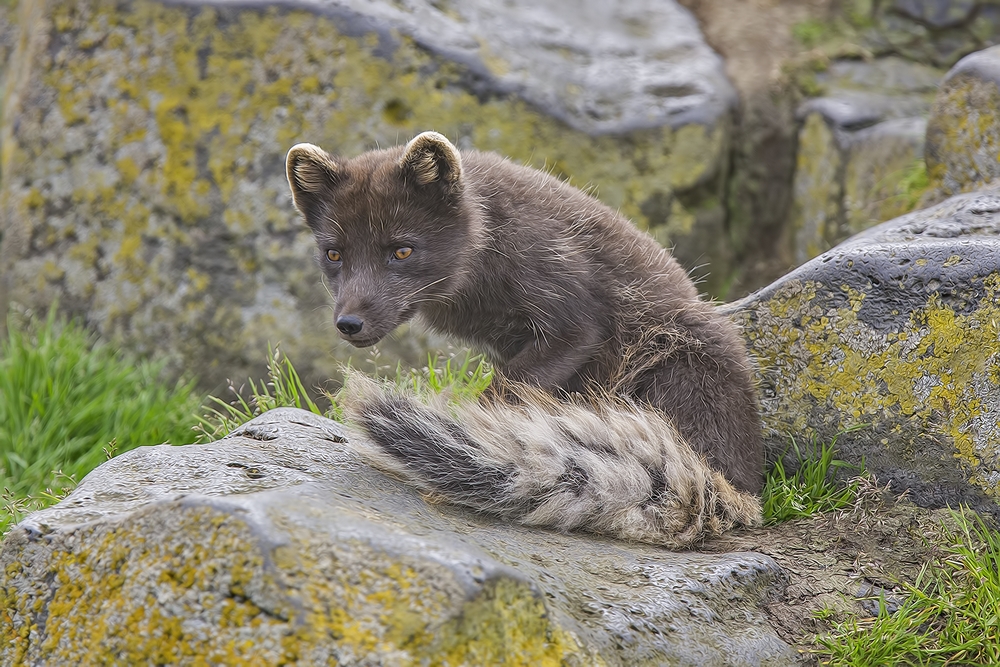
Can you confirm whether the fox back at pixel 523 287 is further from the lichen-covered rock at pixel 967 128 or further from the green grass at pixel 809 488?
the lichen-covered rock at pixel 967 128

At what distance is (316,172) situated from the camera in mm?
4082

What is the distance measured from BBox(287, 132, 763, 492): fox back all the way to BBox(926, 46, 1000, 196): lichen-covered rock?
2122 mm

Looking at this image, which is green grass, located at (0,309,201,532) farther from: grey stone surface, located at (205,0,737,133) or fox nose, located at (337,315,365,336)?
grey stone surface, located at (205,0,737,133)

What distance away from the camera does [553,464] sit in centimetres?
336

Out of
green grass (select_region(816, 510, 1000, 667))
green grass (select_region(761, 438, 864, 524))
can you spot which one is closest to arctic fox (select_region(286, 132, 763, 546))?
green grass (select_region(761, 438, 864, 524))

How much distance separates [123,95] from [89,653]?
4996 millimetres

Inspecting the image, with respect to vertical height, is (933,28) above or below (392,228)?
above

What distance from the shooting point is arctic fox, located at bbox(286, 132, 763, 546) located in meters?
3.35

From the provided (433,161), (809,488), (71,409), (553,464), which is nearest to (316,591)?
(553,464)

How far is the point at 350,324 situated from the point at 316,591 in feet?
5.11

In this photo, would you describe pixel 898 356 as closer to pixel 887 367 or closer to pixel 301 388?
pixel 887 367

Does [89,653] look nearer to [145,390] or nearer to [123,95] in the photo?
Answer: [145,390]

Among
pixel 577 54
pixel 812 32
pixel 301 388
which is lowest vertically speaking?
pixel 301 388

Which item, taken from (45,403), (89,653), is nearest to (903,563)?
(89,653)
